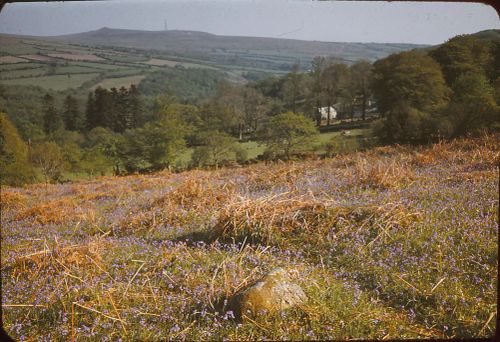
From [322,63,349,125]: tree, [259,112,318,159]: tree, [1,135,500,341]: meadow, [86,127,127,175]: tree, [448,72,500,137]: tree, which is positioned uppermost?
[322,63,349,125]: tree

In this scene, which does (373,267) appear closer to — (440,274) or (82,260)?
(440,274)

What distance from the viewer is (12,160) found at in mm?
38719

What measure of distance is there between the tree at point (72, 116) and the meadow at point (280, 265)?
73.8 metres

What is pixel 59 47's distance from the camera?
7012 cm

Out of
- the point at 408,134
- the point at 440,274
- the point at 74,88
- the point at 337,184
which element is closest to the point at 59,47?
the point at 74,88

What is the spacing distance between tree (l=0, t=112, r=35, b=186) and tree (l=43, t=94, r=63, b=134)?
30630mm

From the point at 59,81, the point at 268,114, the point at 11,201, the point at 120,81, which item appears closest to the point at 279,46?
the point at 11,201

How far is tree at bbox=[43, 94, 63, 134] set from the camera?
6988cm

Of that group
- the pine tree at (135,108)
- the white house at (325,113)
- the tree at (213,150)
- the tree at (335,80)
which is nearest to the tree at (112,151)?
the pine tree at (135,108)

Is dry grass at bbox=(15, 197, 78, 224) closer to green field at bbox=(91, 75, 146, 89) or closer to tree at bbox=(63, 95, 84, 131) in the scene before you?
green field at bbox=(91, 75, 146, 89)

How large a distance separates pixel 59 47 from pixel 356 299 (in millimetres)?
79481

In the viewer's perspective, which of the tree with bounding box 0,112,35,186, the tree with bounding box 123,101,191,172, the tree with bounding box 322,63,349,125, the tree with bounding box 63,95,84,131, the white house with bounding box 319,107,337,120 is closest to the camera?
the tree with bounding box 322,63,349,125

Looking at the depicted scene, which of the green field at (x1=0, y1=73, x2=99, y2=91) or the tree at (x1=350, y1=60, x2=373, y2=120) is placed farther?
the green field at (x1=0, y1=73, x2=99, y2=91)

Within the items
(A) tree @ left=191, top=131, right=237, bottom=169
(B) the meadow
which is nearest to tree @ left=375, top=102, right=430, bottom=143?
(B) the meadow
